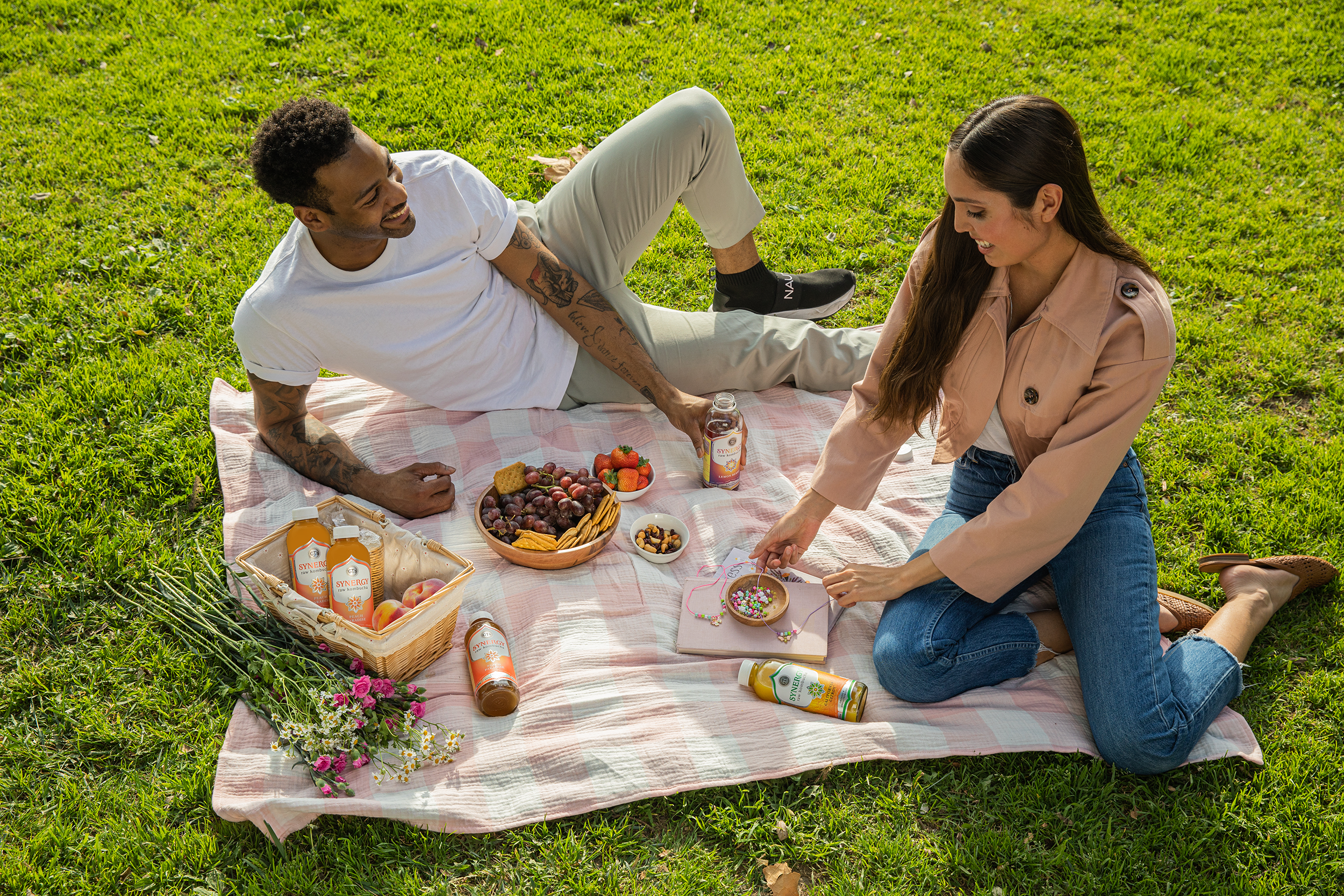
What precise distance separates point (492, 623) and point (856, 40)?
6134 mm

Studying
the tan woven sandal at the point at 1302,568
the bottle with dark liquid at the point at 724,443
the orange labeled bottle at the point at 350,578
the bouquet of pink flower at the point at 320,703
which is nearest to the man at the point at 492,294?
the bottle with dark liquid at the point at 724,443

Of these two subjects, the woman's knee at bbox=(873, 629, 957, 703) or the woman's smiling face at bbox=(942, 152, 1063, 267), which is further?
the woman's knee at bbox=(873, 629, 957, 703)

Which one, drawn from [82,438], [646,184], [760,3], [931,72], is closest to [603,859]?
[646,184]

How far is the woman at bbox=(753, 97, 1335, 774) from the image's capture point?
2.81 meters

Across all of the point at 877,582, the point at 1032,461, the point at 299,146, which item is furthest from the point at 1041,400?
the point at 299,146

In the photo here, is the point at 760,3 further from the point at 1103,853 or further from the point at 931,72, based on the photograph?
the point at 1103,853

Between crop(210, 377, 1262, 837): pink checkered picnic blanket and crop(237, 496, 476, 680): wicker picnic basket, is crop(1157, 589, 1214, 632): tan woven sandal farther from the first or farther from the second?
crop(237, 496, 476, 680): wicker picnic basket

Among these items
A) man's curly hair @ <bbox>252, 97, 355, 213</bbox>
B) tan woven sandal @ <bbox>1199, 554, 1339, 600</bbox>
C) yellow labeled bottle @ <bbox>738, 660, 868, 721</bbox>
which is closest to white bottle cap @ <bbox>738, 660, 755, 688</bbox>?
yellow labeled bottle @ <bbox>738, 660, 868, 721</bbox>

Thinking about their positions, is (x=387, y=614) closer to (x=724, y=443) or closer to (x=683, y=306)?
(x=724, y=443)

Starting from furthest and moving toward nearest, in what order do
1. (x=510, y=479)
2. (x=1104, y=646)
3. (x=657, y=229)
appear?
(x=657, y=229) < (x=510, y=479) < (x=1104, y=646)

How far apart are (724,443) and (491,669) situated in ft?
4.63

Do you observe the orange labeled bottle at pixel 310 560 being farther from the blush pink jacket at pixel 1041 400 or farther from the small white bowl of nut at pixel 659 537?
the blush pink jacket at pixel 1041 400

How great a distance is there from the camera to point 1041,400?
307 centimetres

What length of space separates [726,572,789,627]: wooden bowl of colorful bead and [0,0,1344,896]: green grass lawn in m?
0.62
